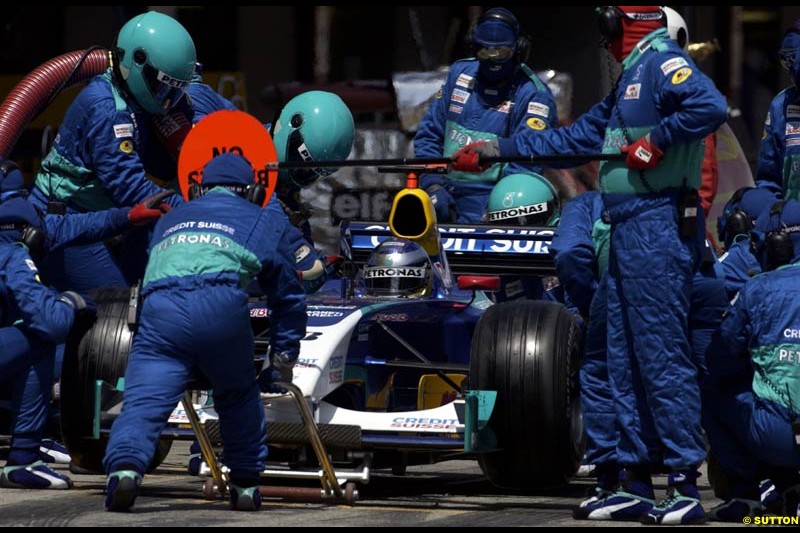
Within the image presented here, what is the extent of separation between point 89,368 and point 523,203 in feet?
10.3

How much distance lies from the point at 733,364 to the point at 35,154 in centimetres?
947

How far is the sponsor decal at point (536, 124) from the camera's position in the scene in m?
11.9

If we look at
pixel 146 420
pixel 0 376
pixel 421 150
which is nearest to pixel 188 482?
pixel 0 376

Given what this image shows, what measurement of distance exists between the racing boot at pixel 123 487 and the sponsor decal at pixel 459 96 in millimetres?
4744

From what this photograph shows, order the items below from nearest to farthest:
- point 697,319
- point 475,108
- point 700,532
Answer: point 700,532, point 697,319, point 475,108

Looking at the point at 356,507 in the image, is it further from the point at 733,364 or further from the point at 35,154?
the point at 35,154

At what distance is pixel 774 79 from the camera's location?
646 inches

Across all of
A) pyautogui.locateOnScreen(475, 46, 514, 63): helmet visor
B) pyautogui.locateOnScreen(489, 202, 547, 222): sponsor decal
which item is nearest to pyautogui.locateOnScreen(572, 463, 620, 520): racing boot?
pyautogui.locateOnScreen(489, 202, 547, 222): sponsor decal

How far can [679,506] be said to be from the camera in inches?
330

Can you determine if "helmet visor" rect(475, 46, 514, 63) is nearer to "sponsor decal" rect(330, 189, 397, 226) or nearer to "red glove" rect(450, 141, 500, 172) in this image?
"red glove" rect(450, 141, 500, 172)

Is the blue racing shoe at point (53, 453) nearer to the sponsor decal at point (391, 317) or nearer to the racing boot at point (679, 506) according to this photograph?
the sponsor decal at point (391, 317)

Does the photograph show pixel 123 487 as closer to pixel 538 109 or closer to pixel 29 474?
pixel 29 474

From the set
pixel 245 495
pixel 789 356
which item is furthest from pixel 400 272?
pixel 789 356

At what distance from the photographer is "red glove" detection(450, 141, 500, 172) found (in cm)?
934
